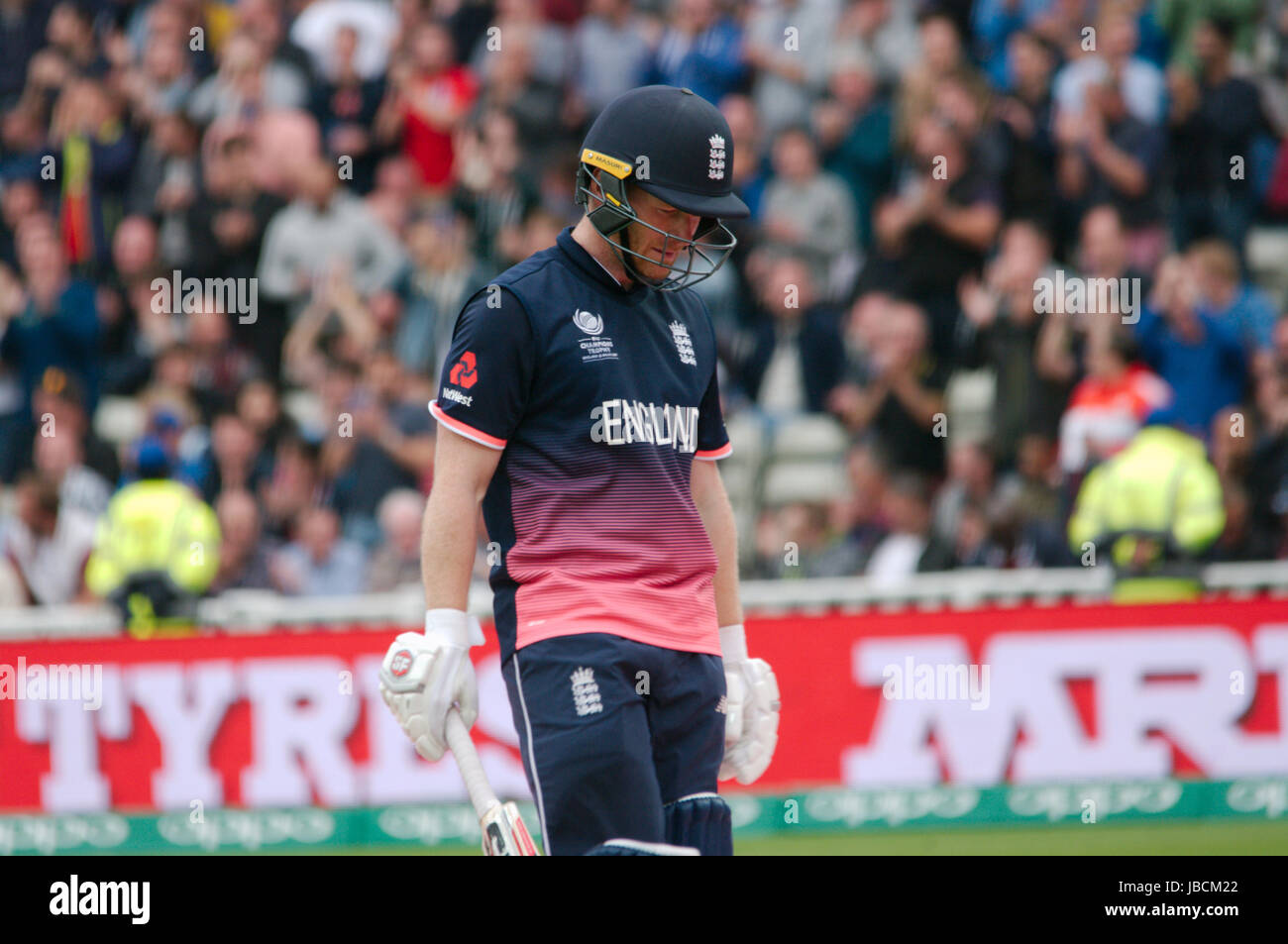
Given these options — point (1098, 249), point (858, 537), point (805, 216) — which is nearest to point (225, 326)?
point (805, 216)

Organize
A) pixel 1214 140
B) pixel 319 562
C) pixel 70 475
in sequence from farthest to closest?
pixel 70 475 → pixel 1214 140 → pixel 319 562

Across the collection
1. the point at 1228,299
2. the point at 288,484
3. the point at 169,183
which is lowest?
the point at 288,484

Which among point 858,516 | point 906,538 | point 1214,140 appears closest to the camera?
point 906,538

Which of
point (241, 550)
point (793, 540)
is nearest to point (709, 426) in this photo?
point (793, 540)

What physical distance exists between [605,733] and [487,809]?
0.41 m

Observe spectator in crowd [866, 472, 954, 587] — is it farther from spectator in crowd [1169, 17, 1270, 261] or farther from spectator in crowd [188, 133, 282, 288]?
spectator in crowd [188, 133, 282, 288]

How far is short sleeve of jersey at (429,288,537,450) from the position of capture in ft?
16.9

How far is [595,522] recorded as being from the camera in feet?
17.1

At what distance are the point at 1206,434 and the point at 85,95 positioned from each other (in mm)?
9604

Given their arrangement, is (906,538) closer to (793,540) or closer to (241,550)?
(793,540)

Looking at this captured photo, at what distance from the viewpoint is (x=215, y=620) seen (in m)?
11.3

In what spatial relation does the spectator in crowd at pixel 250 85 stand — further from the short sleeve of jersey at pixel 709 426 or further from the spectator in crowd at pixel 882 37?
the short sleeve of jersey at pixel 709 426

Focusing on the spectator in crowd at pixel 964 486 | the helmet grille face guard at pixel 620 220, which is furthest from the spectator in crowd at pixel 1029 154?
the helmet grille face guard at pixel 620 220
